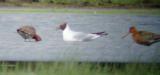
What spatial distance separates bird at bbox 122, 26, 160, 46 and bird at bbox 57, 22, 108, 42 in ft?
0.80

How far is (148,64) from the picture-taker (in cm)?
Answer: 1385

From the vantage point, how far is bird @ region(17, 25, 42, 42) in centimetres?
1390

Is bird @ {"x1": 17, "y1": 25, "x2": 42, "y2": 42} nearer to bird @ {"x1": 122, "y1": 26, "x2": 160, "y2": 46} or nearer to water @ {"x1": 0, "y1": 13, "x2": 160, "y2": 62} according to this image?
water @ {"x1": 0, "y1": 13, "x2": 160, "y2": 62}

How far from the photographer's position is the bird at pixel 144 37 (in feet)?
45.4

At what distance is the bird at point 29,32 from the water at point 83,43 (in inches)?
1.2

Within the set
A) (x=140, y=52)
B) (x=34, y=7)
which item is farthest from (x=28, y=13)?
(x=140, y=52)

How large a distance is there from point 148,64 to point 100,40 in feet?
1.47

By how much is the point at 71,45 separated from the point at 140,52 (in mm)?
576

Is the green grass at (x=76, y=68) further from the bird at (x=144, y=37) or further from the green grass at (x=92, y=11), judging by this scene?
the green grass at (x=92, y=11)

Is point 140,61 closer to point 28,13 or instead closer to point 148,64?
point 148,64

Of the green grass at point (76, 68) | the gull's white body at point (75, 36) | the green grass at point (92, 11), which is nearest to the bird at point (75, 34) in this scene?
the gull's white body at point (75, 36)

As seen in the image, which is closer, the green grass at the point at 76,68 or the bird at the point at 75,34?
the green grass at the point at 76,68

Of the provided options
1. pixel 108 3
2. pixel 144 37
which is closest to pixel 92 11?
pixel 108 3

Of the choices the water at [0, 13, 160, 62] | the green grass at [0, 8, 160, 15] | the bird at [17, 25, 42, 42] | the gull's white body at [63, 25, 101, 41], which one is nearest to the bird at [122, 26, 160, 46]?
the water at [0, 13, 160, 62]
